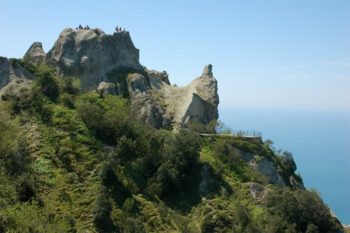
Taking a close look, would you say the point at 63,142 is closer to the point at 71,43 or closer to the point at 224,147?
the point at 224,147

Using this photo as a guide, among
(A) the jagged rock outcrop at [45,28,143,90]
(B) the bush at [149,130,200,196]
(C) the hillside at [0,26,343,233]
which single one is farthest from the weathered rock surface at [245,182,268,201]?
(A) the jagged rock outcrop at [45,28,143,90]

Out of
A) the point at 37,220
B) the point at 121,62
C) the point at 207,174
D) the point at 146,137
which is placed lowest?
the point at 37,220

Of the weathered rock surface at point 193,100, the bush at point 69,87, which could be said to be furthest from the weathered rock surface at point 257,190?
the bush at point 69,87

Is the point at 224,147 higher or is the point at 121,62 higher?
the point at 121,62

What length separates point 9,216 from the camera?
111 feet

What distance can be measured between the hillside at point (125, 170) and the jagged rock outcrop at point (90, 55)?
17.5 ft

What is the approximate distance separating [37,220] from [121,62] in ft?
172

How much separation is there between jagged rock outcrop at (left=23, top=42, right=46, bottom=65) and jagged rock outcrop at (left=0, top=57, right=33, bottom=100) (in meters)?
14.2

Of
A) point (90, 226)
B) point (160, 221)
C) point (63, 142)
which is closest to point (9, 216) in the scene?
point (90, 226)

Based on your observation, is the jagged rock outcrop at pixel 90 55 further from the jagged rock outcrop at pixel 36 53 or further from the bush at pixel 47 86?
the bush at pixel 47 86

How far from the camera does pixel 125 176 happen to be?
54625mm

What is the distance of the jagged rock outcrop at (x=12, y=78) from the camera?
65.4m

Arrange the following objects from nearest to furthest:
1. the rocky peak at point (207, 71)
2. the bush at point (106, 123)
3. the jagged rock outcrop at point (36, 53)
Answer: the bush at point (106, 123) < the rocky peak at point (207, 71) < the jagged rock outcrop at point (36, 53)

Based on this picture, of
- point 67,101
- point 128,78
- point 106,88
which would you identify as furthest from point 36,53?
point 67,101
